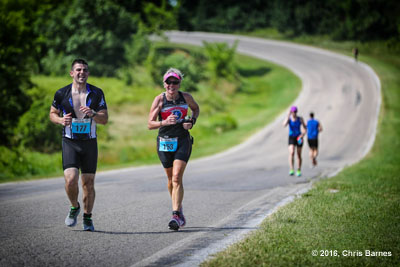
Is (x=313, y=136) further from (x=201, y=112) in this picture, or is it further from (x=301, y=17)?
(x=301, y=17)

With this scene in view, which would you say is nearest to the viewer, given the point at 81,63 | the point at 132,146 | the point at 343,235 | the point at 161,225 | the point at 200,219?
the point at 343,235

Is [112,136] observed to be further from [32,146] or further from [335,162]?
[335,162]

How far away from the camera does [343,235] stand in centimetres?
557

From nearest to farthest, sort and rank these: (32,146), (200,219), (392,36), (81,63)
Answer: (81,63)
(200,219)
(32,146)
(392,36)

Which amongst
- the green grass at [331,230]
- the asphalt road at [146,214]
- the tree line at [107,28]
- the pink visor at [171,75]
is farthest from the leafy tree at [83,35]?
the pink visor at [171,75]

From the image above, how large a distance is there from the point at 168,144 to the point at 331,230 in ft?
8.14

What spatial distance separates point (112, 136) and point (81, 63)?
21.8m

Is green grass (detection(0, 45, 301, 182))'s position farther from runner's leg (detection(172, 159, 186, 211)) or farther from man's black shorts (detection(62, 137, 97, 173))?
runner's leg (detection(172, 159, 186, 211))

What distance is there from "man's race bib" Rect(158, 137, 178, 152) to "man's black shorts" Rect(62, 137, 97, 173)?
0.94 meters

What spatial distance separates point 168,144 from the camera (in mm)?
6320

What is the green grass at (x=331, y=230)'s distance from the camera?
4.59 metres

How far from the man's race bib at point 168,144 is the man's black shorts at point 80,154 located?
0.94m

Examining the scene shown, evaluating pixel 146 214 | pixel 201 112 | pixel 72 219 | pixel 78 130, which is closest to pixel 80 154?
pixel 78 130

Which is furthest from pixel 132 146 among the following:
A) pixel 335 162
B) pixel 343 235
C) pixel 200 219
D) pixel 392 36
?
pixel 392 36
